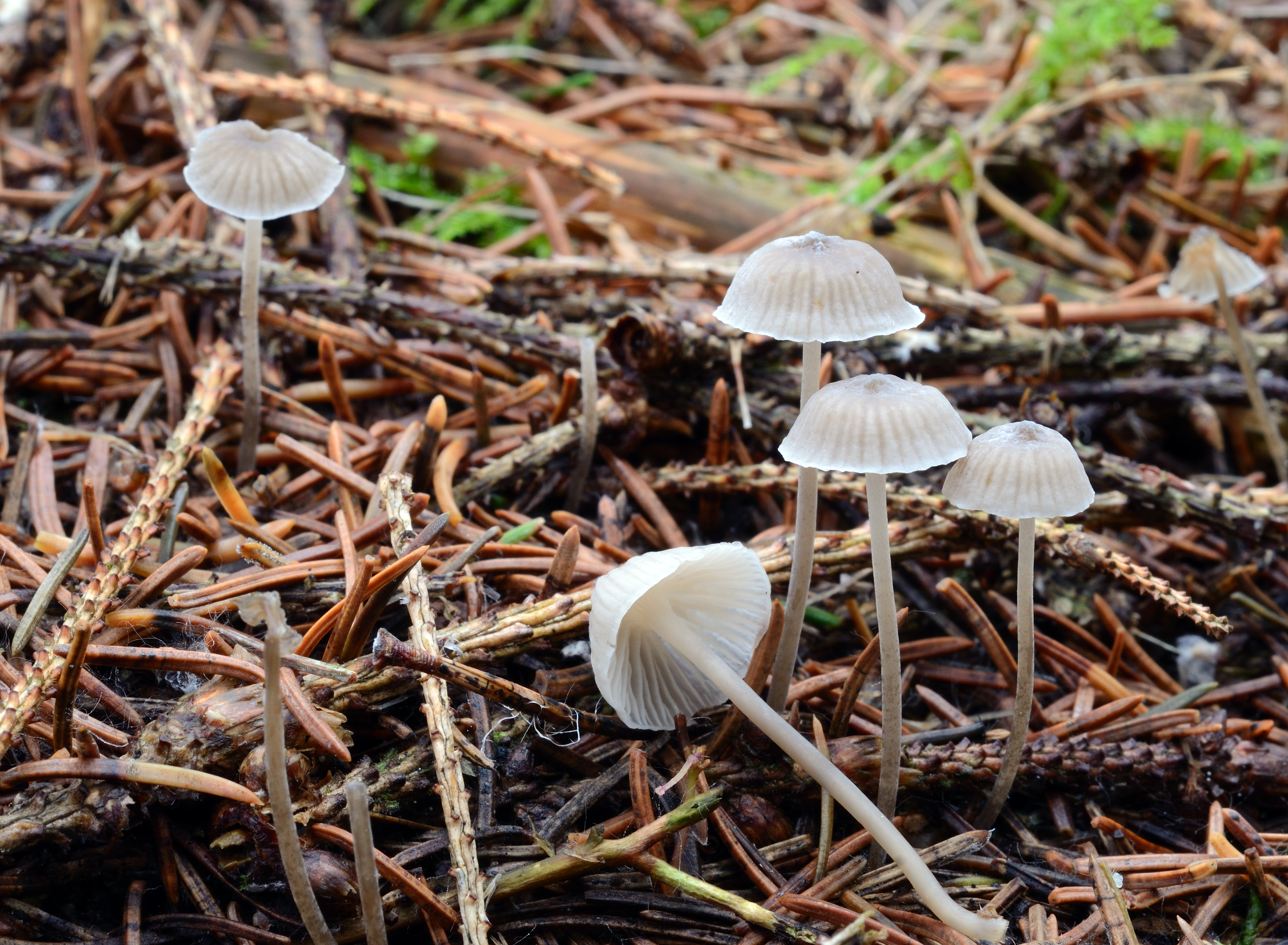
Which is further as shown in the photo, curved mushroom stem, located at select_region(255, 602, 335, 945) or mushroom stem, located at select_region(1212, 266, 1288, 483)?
mushroom stem, located at select_region(1212, 266, 1288, 483)

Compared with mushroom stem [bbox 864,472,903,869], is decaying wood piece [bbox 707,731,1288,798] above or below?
below

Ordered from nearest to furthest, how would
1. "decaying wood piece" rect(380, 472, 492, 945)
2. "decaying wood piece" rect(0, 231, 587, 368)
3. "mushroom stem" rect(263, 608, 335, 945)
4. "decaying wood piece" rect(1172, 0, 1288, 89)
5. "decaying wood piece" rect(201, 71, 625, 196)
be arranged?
"mushroom stem" rect(263, 608, 335, 945)
"decaying wood piece" rect(380, 472, 492, 945)
"decaying wood piece" rect(0, 231, 587, 368)
"decaying wood piece" rect(201, 71, 625, 196)
"decaying wood piece" rect(1172, 0, 1288, 89)

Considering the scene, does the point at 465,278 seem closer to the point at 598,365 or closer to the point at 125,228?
the point at 598,365

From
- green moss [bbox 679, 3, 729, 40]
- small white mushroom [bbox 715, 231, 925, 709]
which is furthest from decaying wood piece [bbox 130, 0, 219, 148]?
green moss [bbox 679, 3, 729, 40]

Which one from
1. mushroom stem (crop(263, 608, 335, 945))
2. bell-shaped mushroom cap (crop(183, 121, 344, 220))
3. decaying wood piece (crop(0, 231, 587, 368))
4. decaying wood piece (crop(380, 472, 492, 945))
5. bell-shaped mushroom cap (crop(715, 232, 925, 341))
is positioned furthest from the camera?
decaying wood piece (crop(0, 231, 587, 368))

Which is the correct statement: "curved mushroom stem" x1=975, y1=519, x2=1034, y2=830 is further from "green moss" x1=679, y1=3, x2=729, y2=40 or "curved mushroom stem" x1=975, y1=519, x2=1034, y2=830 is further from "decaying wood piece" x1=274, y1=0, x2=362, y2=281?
"green moss" x1=679, y1=3, x2=729, y2=40

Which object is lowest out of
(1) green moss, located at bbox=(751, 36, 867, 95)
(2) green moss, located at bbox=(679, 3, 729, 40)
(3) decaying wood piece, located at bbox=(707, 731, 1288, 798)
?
(3) decaying wood piece, located at bbox=(707, 731, 1288, 798)
